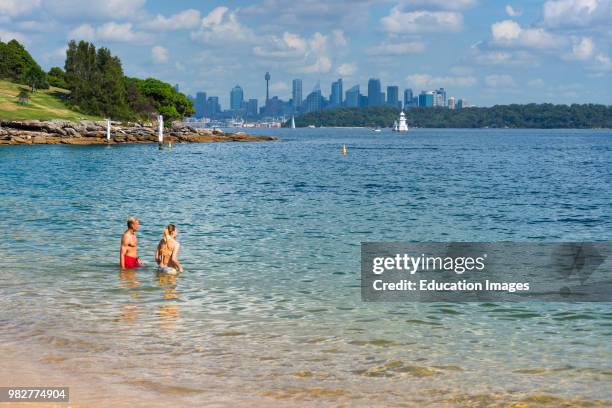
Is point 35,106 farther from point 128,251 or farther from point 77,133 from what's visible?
point 128,251

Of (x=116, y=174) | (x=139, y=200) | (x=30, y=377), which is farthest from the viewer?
(x=116, y=174)

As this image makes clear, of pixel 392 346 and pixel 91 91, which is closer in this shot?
pixel 392 346

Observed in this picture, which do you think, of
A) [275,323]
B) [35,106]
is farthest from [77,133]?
[275,323]

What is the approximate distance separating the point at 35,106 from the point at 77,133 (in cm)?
2339

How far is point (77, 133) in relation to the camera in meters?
154

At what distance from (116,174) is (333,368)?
63853mm

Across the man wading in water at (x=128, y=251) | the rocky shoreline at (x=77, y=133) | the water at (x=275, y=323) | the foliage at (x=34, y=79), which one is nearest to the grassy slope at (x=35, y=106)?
the foliage at (x=34, y=79)

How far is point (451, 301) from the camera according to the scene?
19.0 m

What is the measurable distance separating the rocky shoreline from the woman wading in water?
124568 mm

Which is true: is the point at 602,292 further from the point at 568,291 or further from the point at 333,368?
the point at 333,368

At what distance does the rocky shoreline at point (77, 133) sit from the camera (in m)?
143

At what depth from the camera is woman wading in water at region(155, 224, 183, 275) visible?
22281 mm

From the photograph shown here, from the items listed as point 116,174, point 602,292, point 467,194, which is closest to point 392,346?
point 602,292

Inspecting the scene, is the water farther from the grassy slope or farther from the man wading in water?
the grassy slope
